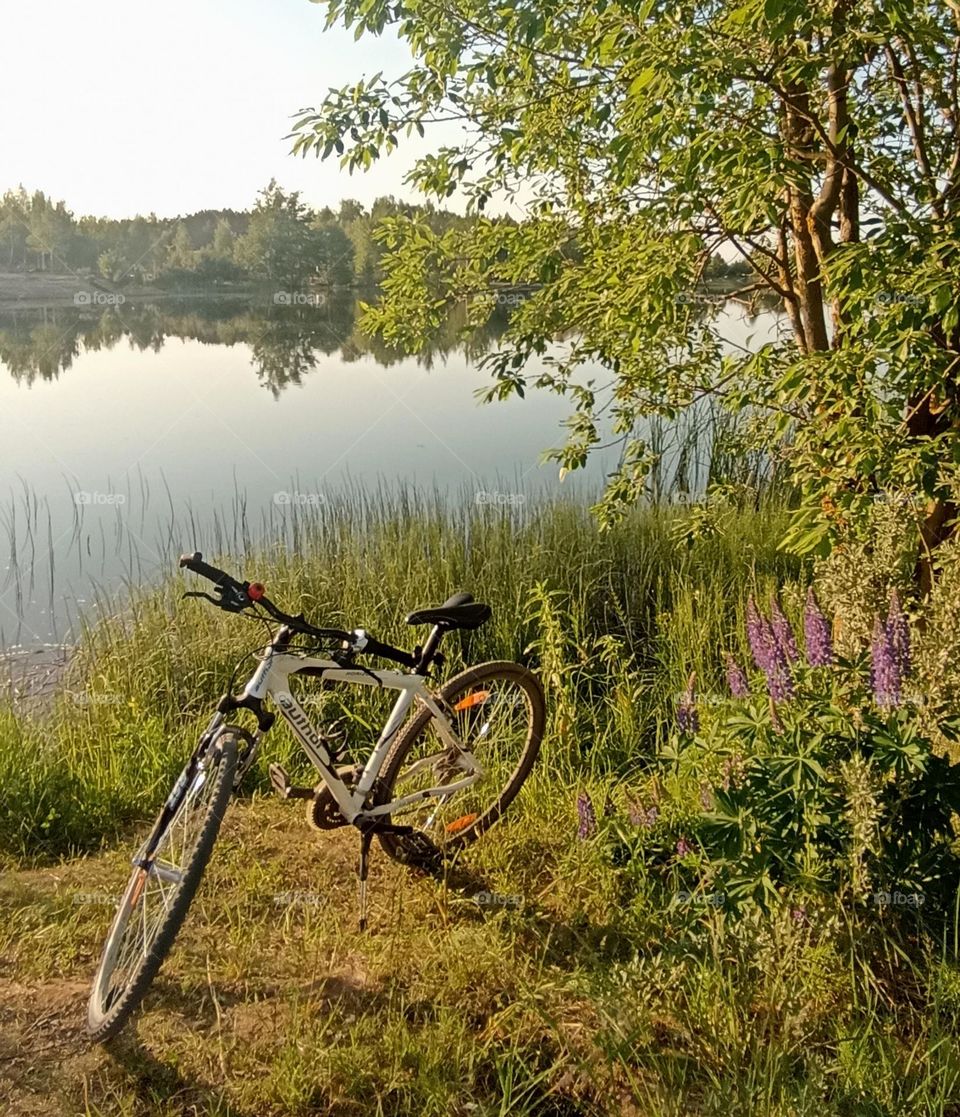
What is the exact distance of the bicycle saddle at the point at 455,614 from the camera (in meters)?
2.76

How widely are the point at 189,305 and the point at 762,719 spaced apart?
28.1m

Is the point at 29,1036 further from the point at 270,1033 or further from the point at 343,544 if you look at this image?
the point at 343,544

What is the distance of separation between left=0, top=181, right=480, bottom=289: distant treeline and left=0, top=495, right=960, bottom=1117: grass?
16.9m

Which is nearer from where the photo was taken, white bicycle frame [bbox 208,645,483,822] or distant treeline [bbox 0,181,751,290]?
white bicycle frame [bbox 208,645,483,822]

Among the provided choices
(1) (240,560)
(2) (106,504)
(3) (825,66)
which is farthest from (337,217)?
(3) (825,66)
